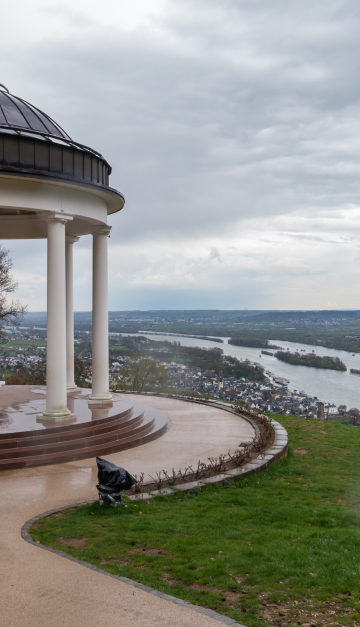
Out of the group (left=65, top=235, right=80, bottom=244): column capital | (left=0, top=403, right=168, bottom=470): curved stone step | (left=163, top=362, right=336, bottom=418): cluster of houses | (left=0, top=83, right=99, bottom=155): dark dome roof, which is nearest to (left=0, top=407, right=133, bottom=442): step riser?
(left=0, top=403, right=168, bottom=470): curved stone step

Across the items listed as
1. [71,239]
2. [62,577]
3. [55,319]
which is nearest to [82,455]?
[55,319]

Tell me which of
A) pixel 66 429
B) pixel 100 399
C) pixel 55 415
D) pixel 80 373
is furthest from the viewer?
pixel 80 373

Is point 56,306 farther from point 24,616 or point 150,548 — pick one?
point 24,616

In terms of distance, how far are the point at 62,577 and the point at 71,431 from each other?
7873mm

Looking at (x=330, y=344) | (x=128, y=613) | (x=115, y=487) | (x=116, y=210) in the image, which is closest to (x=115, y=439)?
(x=115, y=487)

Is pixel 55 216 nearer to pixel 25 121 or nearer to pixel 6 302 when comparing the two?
pixel 25 121

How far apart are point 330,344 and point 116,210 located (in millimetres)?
84164

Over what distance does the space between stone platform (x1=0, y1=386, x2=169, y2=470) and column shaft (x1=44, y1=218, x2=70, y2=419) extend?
773 millimetres

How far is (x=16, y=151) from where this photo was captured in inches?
518

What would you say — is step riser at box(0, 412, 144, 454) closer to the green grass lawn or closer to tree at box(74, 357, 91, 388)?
the green grass lawn

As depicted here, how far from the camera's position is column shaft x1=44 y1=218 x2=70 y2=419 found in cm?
1423

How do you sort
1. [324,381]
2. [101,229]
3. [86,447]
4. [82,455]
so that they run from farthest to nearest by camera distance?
[324,381]
[101,229]
[86,447]
[82,455]

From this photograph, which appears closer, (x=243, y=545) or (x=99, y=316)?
(x=243, y=545)

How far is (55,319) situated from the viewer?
14250mm
